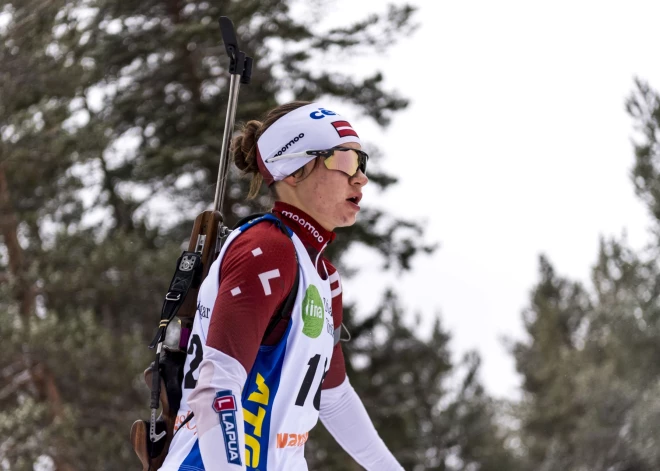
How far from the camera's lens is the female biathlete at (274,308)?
2139 millimetres

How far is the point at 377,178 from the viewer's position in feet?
54.1

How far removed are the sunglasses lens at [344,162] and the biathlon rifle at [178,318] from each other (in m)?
0.37

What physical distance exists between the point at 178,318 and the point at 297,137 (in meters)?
0.64

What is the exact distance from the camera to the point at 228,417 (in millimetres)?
2135

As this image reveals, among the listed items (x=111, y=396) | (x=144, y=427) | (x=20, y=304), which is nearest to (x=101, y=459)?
(x=111, y=396)

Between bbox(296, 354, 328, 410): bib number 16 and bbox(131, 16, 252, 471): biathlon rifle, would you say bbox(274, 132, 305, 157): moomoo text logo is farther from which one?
bbox(296, 354, 328, 410): bib number 16

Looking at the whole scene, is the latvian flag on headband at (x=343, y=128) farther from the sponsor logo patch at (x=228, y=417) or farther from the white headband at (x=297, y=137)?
the sponsor logo patch at (x=228, y=417)

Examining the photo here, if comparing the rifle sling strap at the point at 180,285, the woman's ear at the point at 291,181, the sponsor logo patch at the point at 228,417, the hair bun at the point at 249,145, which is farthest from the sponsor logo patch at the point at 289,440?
the hair bun at the point at 249,145

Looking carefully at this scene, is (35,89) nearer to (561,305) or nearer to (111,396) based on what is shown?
(111,396)

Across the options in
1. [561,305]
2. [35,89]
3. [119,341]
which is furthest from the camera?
[561,305]

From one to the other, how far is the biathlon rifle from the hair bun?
39mm

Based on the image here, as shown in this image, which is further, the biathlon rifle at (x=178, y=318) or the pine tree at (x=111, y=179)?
the pine tree at (x=111, y=179)

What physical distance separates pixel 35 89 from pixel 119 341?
159 inches

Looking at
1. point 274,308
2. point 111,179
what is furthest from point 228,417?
point 111,179
